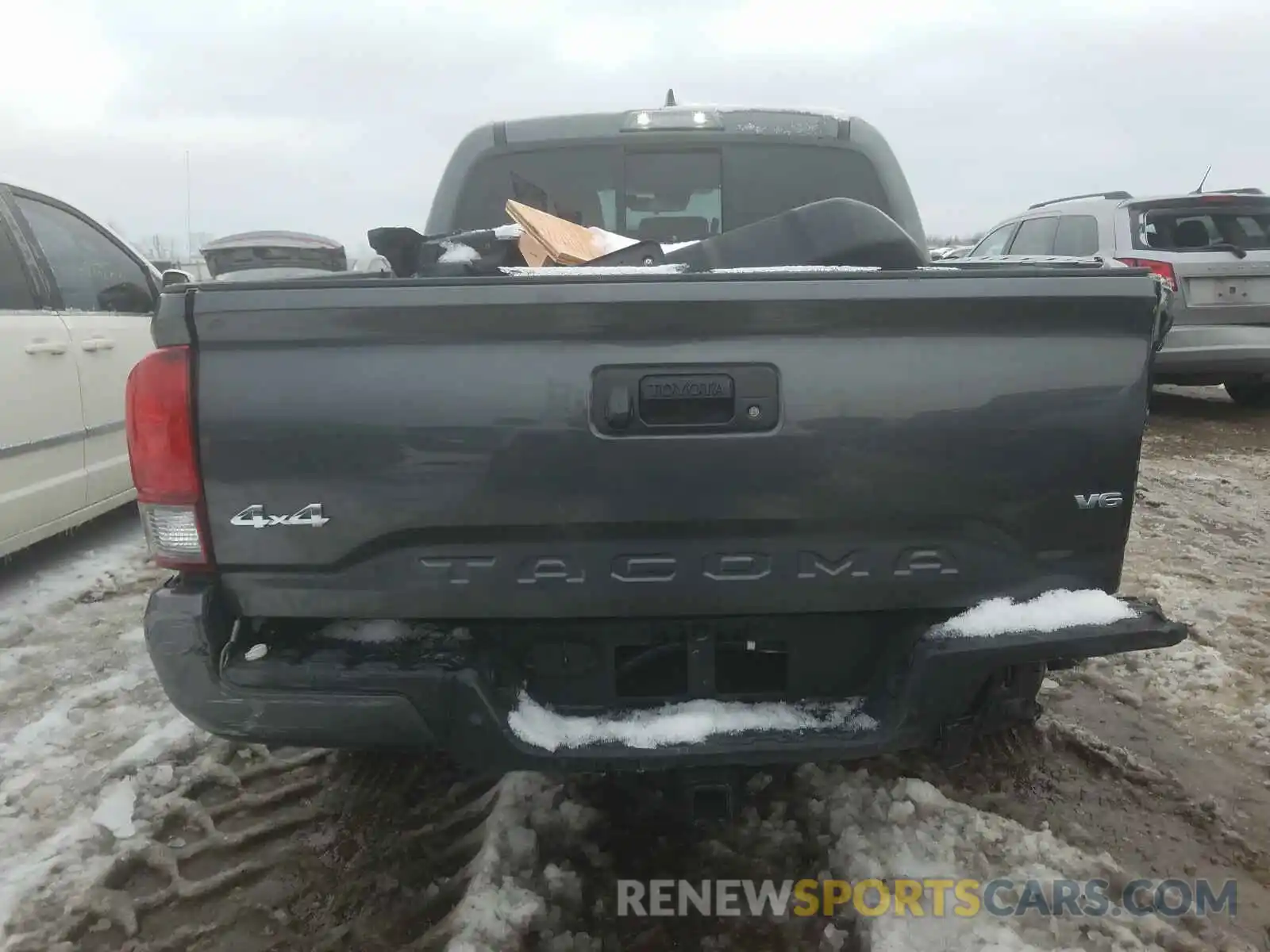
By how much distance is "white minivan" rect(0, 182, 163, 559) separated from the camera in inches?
151

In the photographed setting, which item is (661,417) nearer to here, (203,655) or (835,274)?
(835,274)

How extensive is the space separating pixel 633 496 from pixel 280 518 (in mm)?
696

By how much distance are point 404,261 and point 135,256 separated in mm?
3187

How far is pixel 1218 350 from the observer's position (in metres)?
7.00

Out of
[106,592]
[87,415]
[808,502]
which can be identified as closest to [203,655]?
[808,502]

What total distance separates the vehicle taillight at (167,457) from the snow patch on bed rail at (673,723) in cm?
74

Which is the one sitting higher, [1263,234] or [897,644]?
[1263,234]

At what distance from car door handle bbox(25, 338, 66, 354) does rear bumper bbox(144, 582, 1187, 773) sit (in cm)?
274

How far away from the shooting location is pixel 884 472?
1.76 meters

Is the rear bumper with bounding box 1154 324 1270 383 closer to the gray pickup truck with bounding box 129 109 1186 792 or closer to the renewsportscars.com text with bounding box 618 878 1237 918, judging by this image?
the renewsportscars.com text with bounding box 618 878 1237 918

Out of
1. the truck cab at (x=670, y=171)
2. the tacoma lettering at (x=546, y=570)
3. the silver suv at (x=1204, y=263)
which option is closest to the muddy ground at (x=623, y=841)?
the tacoma lettering at (x=546, y=570)

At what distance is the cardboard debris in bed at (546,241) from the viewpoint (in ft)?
8.49

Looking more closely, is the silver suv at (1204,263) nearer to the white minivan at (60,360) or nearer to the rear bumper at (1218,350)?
the rear bumper at (1218,350)

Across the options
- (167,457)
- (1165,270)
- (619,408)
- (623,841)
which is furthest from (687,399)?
(1165,270)
